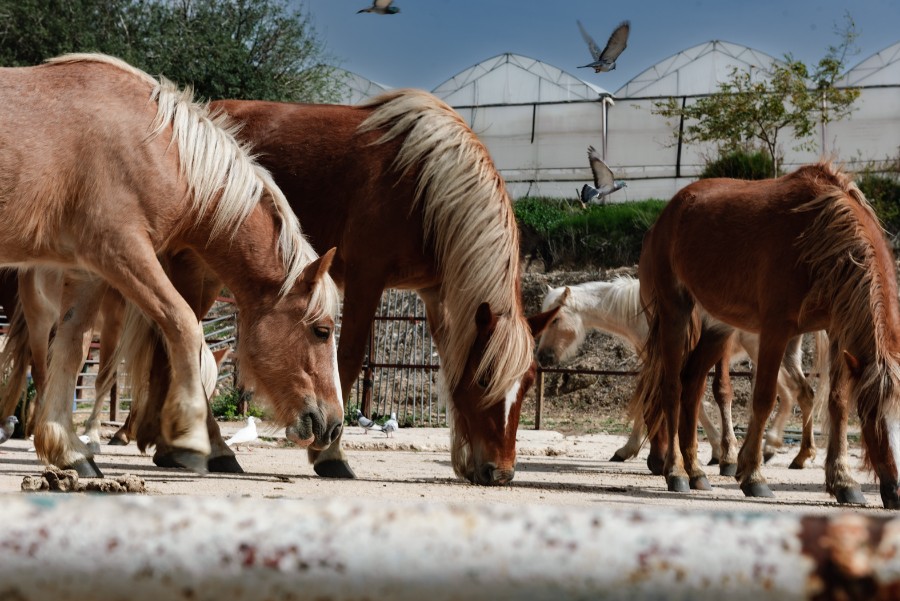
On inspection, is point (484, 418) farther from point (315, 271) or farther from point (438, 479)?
point (315, 271)

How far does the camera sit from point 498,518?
0.84 m

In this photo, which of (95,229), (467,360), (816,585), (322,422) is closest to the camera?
(816,585)

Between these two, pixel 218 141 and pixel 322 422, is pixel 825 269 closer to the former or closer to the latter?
pixel 322 422

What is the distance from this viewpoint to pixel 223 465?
6340mm

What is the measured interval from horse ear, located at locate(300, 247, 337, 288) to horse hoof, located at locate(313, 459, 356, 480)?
137 cm

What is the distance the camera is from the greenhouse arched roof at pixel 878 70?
2388cm

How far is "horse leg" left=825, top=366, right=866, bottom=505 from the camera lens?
5859 millimetres

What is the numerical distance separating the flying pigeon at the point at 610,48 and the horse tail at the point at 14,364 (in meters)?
6.97

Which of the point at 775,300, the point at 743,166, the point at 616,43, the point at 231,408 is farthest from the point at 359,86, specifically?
the point at 775,300

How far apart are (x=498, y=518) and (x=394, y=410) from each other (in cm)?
1468

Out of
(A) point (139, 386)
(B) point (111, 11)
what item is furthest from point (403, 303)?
(B) point (111, 11)

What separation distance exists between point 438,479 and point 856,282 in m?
2.84

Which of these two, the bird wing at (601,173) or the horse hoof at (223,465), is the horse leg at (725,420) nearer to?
the horse hoof at (223,465)

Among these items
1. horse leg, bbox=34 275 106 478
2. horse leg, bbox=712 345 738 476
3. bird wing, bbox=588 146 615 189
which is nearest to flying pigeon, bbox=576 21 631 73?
bird wing, bbox=588 146 615 189
